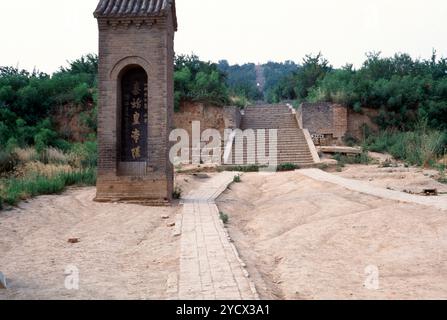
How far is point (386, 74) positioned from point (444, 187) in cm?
2281

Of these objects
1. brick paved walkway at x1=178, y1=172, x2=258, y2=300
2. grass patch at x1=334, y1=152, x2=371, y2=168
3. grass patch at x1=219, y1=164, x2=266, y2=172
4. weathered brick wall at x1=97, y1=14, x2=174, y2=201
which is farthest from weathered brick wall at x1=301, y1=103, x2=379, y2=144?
brick paved walkway at x1=178, y1=172, x2=258, y2=300

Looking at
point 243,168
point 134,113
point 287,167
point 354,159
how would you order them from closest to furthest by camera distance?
point 134,113 → point 287,167 → point 243,168 → point 354,159

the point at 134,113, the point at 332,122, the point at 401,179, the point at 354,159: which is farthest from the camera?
the point at 332,122

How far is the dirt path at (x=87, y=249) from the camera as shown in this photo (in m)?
4.30

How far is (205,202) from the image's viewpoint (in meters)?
10.2

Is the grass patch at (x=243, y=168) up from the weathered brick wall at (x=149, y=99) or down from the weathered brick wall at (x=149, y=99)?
down

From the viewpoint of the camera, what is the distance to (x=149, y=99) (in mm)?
10203

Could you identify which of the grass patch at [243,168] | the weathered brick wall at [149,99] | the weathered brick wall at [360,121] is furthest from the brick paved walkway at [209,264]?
the weathered brick wall at [360,121]

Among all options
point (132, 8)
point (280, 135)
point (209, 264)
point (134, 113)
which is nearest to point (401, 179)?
point (134, 113)

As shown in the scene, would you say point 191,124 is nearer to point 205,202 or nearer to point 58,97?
point 58,97

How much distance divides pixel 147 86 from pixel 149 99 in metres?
0.47

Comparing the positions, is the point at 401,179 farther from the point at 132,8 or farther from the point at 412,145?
the point at 132,8

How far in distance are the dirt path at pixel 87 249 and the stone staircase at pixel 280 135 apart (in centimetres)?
1042

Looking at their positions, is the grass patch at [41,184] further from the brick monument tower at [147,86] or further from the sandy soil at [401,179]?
the sandy soil at [401,179]
